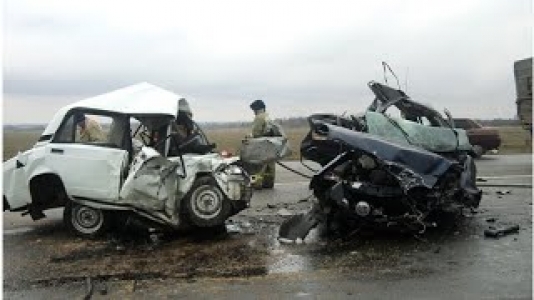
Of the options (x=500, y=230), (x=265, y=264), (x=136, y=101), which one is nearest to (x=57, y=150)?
(x=136, y=101)

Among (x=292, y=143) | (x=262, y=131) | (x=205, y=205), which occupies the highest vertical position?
(x=262, y=131)

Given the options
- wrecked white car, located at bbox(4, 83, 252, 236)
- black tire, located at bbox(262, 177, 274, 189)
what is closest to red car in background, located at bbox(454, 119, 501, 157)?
black tire, located at bbox(262, 177, 274, 189)

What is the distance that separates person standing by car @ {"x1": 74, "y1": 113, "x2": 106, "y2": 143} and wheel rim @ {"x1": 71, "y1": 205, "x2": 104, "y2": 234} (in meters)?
0.86

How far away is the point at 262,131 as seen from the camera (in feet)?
37.3

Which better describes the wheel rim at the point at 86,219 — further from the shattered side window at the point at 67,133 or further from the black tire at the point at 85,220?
the shattered side window at the point at 67,133

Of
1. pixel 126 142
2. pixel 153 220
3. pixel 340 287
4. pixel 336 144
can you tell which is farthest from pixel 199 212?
pixel 340 287

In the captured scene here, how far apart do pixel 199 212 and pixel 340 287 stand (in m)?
2.49

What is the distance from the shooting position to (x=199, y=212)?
719 centimetres

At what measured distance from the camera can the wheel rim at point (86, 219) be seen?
24.3 feet

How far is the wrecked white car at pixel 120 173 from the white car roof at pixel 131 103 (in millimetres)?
13

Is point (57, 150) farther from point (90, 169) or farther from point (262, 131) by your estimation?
point (262, 131)

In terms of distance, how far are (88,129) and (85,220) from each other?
1.16m

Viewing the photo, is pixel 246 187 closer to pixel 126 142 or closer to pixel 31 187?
pixel 126 142

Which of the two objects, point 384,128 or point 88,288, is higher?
point 384,128
